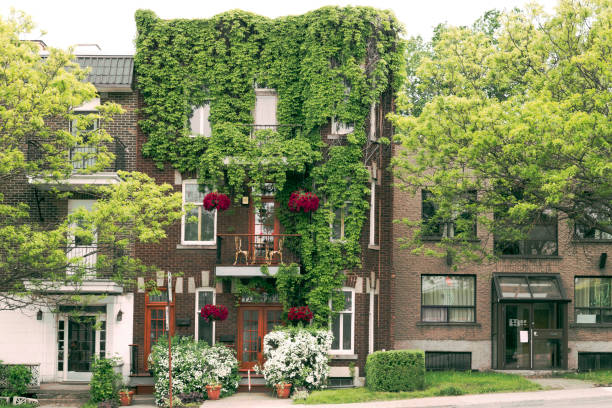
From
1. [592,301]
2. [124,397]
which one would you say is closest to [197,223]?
[124,397]

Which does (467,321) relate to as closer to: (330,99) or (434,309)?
(434,309)

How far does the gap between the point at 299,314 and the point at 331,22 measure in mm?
9240

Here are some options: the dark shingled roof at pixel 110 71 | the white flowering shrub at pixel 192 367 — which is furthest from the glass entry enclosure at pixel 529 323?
the dark shingled roof at pixel 110 71

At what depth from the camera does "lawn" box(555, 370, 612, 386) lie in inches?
983

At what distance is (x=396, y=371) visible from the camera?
22.6 metres

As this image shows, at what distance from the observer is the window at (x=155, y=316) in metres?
25.1

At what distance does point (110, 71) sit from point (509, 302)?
16019mm

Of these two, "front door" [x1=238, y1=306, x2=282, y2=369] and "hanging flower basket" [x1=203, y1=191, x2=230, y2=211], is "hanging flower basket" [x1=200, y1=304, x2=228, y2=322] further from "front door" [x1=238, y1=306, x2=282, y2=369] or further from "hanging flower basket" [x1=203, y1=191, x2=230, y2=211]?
"hanging flower basket" [x1=203, y1=191, x2=230, y2=211]

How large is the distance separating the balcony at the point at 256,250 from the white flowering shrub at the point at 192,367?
2.72 metres

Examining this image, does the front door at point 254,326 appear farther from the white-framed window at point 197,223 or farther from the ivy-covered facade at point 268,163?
the white-framed window at point 197,223

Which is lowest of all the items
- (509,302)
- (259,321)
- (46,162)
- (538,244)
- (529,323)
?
(529,323)

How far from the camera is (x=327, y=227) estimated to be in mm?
24719

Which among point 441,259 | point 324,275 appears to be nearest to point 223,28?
point 324,275

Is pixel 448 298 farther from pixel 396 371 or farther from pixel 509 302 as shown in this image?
pixel 396 371
